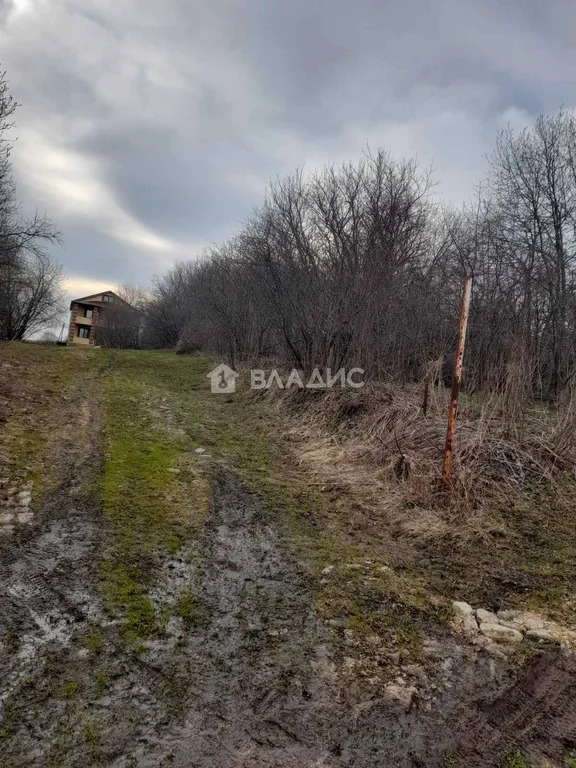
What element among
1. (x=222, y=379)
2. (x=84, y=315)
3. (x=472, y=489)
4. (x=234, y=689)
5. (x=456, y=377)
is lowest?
(x=234, y=689)

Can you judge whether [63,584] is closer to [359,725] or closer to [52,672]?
[52,672]

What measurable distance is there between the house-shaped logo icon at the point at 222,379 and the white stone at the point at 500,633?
9.22m

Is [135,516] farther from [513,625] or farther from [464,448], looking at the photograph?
[464,448]

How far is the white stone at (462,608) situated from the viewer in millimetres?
2791

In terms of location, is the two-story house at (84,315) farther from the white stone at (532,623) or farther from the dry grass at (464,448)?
the white stone at (532,623)

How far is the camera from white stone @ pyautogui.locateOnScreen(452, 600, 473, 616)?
2.79 m

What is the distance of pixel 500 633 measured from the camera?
8.52 feet

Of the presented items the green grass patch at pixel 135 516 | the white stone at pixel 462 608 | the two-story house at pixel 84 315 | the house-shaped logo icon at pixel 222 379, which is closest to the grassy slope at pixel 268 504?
the green grass patch at pixel 135 516

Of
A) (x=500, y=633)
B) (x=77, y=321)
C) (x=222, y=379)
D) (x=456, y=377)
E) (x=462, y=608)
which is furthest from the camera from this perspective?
(x=77, y=321)

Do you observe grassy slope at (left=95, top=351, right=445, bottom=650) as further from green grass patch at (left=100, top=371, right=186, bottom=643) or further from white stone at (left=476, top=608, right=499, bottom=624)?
white stone at (left=476, top=608, right=499, bottom=624)

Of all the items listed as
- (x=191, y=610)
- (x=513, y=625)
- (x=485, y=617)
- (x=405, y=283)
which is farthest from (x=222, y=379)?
(x=513, y=625)

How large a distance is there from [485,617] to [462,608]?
0.14m

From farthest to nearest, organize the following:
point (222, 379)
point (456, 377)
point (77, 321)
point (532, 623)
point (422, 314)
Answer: point (77, 321) → point (222, 379) → point (422, 314) → point (456, 377) → point (532, 623)

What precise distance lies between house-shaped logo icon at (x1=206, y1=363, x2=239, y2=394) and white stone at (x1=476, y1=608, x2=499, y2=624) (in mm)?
9069
